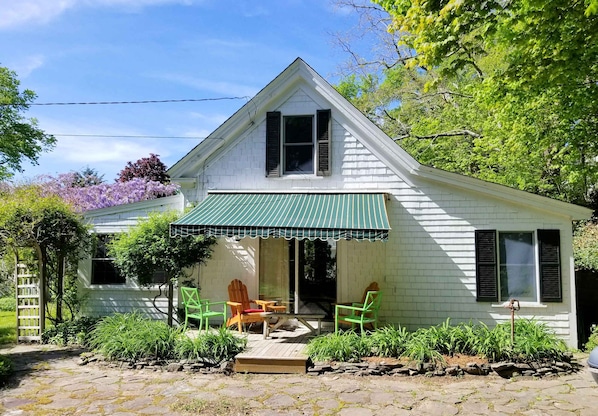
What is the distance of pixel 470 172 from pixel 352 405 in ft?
65.6

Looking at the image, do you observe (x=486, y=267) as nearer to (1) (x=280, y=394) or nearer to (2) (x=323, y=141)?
(2) (x=323, y=141)

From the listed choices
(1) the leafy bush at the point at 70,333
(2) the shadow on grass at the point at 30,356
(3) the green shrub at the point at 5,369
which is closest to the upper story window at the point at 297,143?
(1) the leafy bush at the point at 70,333

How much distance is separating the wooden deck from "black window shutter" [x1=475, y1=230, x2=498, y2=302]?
4.85 m

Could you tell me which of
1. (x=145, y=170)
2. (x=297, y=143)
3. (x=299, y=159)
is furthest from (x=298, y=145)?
(x=145, y=170)

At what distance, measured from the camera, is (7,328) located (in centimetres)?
1395

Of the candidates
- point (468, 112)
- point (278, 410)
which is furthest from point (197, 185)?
point (468, 112)

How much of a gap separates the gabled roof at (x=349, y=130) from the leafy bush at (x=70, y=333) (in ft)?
15.3

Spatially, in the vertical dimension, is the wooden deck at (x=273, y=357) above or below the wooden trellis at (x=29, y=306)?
below

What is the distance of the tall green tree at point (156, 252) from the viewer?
37.3ft

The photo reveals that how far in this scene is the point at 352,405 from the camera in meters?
6.87

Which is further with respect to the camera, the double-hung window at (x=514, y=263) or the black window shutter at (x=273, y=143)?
the black window shutter at (x=273, y=143)

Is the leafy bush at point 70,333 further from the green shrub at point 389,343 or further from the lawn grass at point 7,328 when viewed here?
the green shrub at point 389,343

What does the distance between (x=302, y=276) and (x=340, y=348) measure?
351 cm

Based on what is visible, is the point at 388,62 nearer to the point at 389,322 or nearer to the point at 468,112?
Result: the point at 468,112
